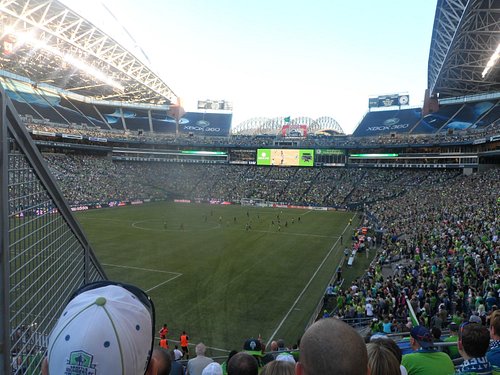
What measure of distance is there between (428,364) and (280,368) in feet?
8.45

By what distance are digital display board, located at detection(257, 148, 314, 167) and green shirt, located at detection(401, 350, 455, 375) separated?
74.4 m

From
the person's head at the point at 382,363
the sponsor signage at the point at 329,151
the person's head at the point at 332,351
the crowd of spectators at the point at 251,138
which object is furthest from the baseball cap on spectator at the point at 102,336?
the sponsor signage at the point at 329,151

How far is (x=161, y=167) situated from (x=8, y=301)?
283 ft

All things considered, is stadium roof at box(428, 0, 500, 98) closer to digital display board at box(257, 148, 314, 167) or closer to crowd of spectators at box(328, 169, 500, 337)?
crowd of spectators at box(328, 169, 500, 337)

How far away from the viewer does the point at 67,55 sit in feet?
181

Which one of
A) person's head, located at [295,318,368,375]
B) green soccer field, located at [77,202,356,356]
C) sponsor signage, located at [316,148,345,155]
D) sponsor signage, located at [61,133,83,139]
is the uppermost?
sponsor signage, located at [61,133,83,139]

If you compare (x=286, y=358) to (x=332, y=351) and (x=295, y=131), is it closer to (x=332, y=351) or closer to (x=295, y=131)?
(x=332, y=351)

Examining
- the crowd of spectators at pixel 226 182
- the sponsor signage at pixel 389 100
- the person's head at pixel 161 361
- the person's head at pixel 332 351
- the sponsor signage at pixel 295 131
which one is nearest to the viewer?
the person's head at pixel 332 351

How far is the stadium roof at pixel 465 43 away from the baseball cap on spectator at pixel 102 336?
37.0m

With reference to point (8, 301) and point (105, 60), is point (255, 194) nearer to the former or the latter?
point (105, 60)

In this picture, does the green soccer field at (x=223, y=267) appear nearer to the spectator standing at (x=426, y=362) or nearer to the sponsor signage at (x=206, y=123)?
the spectator standing at (x=426, y=362)

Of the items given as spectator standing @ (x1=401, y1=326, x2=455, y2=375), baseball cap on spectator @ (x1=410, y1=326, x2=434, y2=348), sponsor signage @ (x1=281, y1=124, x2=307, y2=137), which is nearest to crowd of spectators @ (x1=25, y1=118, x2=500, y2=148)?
sponsor signage @ (x1=281, y1=124, x2=307, y2=137)

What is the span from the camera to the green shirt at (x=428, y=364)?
15.1 feet

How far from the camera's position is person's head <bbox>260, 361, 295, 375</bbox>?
10.0 ft
